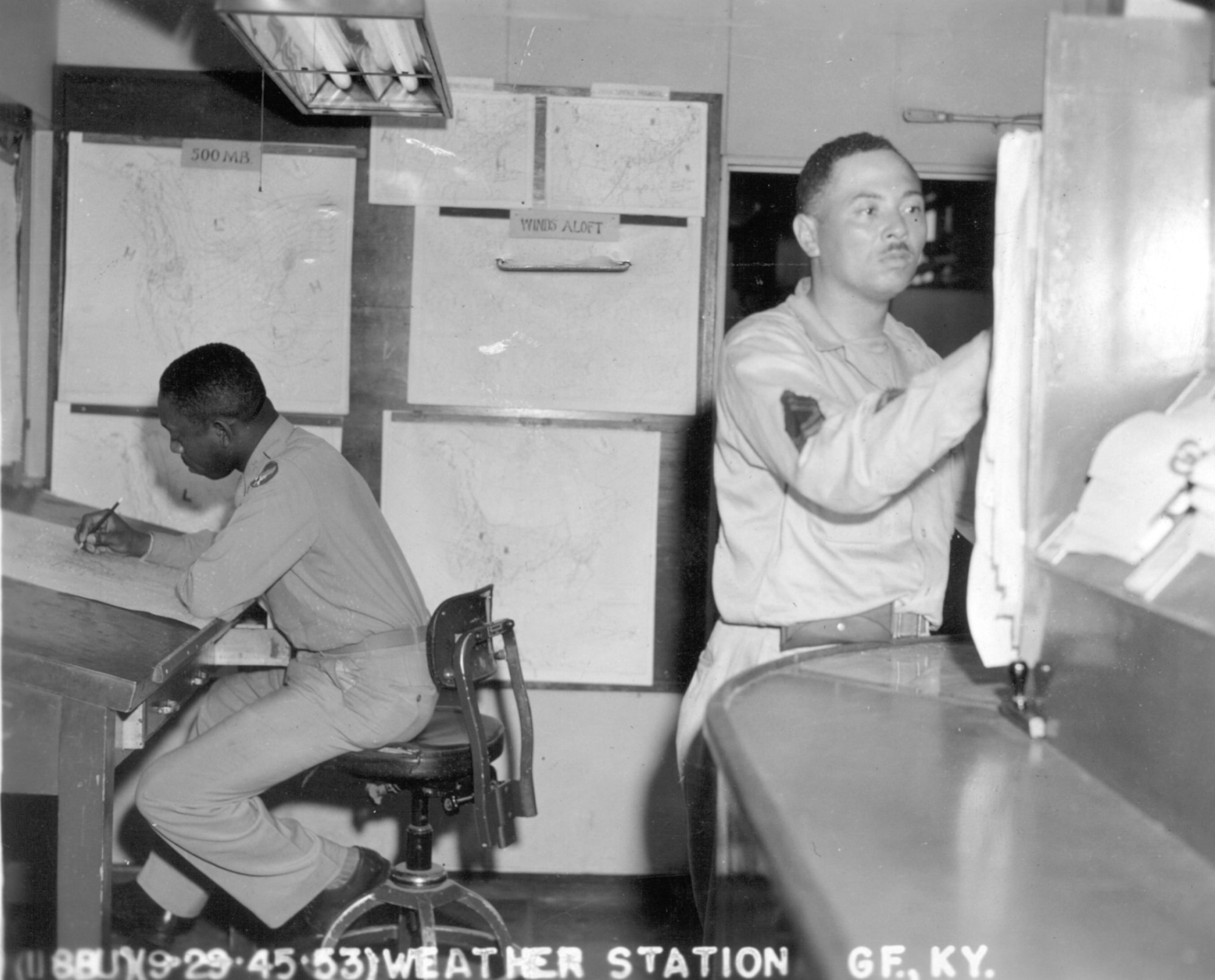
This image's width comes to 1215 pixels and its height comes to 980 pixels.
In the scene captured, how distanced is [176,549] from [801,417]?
144 cm

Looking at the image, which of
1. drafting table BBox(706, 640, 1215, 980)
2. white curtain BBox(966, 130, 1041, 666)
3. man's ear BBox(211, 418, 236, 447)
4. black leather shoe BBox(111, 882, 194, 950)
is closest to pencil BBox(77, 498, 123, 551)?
man's ear BBox(211, 418, 236, 447)

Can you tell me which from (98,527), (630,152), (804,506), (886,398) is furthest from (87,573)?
(630,152)

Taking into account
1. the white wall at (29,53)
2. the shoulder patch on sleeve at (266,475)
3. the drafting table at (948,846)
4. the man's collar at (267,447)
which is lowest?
the drafting table at (948,846)

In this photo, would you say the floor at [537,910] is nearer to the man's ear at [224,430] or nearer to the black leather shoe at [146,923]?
the black leather shoe at [146,923]

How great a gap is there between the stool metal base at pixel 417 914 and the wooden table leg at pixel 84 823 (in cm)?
70

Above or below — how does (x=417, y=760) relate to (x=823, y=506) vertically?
below

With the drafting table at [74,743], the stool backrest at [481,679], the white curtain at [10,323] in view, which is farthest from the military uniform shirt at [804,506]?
the white curtain at [10,323]

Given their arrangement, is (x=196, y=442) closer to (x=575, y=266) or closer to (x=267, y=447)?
(x=267, y=447)

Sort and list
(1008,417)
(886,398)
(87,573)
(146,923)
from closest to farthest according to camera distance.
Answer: (1008,417) < (886,398) < (87,573) < (146,923)

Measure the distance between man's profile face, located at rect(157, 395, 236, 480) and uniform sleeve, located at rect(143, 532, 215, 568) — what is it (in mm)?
169

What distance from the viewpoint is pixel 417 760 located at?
2100 millimetres

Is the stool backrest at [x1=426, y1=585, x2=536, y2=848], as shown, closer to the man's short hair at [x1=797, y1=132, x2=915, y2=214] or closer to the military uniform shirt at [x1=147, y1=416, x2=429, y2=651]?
the military uniform shirt at [x1=147, y1=416, x2=429, y2=651]

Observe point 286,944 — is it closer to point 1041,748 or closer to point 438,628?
point 438,628

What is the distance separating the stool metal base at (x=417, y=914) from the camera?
2.17 metres
